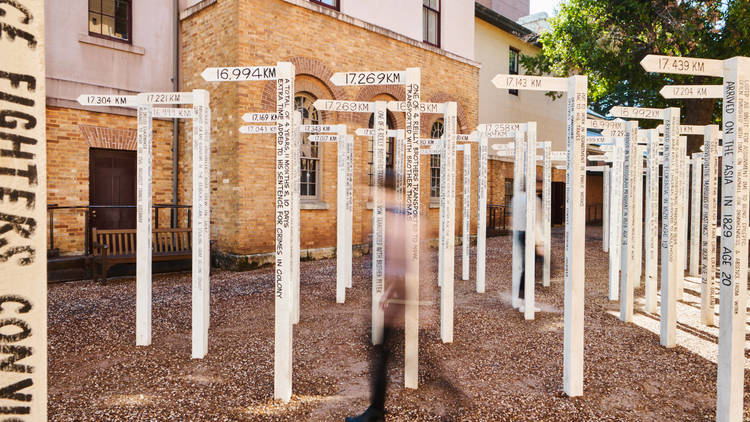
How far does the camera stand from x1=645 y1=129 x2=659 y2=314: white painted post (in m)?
6.51

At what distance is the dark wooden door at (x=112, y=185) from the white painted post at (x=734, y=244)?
1081 centimetres

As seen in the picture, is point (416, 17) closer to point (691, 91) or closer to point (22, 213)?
point (691, 91)

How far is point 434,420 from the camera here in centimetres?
347

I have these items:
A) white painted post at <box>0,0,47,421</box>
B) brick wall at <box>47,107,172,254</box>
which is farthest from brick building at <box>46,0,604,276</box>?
white painted post at <box>0,0,47,421</box>

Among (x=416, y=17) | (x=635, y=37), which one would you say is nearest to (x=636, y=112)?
(x=416, y=17)

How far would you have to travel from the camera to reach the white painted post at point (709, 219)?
5367 millimetres

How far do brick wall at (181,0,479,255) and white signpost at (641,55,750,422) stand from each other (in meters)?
6.29

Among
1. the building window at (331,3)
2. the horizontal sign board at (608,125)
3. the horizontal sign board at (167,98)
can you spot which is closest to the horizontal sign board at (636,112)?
the horizontal sign board at (608,125)

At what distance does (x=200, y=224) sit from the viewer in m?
4.85

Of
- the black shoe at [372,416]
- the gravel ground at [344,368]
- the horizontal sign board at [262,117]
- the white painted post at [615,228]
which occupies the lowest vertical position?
the gravel ground at [344,368]

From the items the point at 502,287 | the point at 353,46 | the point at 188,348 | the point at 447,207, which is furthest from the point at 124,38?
the point at 502,287

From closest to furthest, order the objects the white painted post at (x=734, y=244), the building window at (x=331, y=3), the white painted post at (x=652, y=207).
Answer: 1. the white painted post at (x=734, y=244)
2. the white painted post at (x=652, y=207)
3. the building window at (x=331, y=3)

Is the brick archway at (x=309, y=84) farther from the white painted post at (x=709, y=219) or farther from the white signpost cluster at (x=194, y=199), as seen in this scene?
the white painted post at (x=709, y=219)

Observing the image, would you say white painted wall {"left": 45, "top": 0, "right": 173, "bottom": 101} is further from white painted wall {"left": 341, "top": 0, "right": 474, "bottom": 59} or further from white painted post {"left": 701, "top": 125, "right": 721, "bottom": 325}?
white painted post {"left": 701, "top": 125, "right": 721, "bottom": 325}
